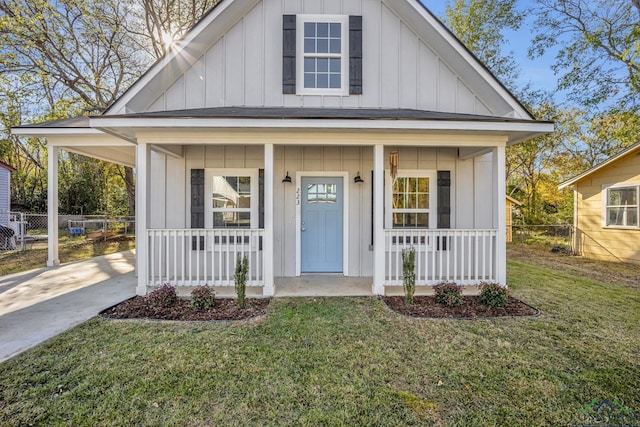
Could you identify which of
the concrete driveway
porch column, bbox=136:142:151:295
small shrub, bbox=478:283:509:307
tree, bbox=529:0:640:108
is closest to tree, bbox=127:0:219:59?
porch column, bbox=136:142:151:295

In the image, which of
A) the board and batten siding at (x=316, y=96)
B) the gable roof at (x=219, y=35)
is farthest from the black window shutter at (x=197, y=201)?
the gable roof at (x=219, y=35)

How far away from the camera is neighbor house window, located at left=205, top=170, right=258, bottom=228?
6332mm

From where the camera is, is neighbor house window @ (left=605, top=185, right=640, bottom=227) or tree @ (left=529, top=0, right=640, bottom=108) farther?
tree @ (left=529, top=0, right=640, bottom=108)

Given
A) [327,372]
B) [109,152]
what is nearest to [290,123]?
[327,372]

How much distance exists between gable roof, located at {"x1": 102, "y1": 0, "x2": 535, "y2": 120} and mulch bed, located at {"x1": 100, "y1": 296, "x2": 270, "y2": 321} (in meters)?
3.53

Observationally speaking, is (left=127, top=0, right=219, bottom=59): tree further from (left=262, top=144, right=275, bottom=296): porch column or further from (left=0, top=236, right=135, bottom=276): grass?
(left=262, top=144, right=275, bottom=296): porch column

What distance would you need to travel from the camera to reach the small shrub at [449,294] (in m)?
4.58

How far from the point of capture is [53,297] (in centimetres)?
501

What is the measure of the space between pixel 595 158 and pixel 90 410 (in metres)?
23.5

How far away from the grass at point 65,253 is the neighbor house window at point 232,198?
512 cm

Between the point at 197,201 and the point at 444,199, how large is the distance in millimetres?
5349

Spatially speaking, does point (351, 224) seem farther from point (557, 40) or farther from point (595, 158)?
point (595, 158)

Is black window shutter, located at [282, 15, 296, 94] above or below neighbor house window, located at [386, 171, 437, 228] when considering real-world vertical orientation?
above

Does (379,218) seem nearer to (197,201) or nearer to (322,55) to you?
(322,55)
